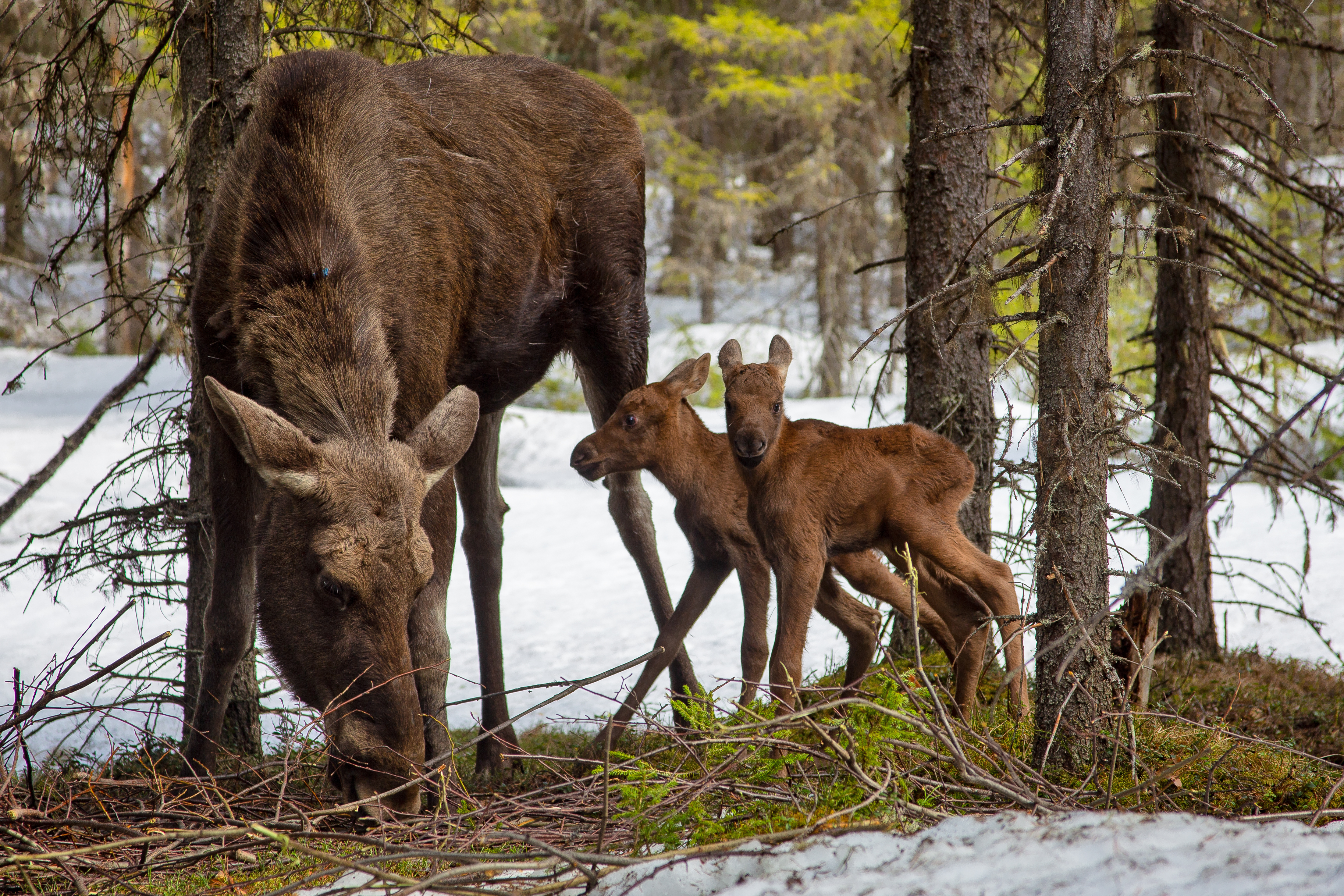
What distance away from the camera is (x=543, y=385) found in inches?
715

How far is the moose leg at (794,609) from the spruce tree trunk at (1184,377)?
3.30 m

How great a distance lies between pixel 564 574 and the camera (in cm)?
1055

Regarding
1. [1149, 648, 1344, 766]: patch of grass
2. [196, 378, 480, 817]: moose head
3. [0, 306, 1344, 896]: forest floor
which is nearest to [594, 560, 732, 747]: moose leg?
[0, 306, 1344, 896]: forest floor

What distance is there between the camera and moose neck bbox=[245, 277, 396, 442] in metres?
3.84

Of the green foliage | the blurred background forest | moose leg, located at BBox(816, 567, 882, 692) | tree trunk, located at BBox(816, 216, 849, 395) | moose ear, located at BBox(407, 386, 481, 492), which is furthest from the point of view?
the green foliage

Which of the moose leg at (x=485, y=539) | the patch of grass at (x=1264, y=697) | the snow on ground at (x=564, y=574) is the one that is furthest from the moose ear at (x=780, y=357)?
the patch of grass at (x=1264, y=697)

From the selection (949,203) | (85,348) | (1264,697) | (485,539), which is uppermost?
(85,348)

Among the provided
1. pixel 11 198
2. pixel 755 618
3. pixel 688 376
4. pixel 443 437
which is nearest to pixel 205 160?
pixel 443 437

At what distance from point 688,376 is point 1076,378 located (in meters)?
1.96

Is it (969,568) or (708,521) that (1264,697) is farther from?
(708,521)

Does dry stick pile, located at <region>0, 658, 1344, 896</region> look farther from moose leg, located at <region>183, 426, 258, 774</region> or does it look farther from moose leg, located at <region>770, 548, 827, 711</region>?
moose leg, located at <region>183, 426, 258, 774</region>

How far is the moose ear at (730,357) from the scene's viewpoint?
4.92m

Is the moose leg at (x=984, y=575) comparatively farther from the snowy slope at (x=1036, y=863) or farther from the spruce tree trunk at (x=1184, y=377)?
the spruce tree trunk at (x=1184, y=377)

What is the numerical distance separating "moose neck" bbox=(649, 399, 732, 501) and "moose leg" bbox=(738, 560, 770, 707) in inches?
17.2
